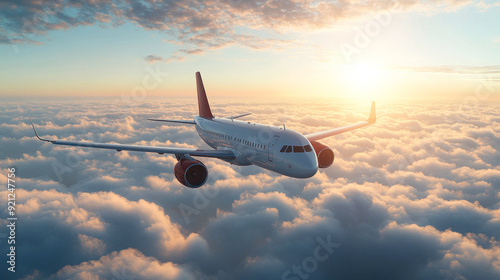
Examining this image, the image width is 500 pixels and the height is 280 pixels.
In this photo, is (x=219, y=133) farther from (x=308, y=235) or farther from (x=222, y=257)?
(x=222, y=257)

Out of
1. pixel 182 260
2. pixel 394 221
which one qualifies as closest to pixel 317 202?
pixel 394 221

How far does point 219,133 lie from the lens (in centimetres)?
3516

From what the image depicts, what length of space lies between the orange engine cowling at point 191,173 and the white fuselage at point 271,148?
6.08m

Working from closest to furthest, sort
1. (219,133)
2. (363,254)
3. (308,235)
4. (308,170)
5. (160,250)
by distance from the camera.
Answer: (308,170) → (219,133) → (160,250) → (308,235) → (363,254)

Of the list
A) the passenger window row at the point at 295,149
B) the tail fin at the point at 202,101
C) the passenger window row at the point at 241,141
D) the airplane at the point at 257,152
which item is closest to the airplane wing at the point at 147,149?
the airplane at the point at 257,152

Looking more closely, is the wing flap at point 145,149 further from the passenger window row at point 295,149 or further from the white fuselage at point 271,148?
the passenger window row at point 295,149

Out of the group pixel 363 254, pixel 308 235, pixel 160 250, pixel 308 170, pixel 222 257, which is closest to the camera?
pixel 308 170

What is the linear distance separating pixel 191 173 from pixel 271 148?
29.9 feet

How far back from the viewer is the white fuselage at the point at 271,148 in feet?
69.4

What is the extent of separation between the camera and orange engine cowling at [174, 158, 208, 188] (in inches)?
916

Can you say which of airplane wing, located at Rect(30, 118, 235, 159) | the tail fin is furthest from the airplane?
the tail fin

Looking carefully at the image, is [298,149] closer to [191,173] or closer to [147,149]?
[191,173]

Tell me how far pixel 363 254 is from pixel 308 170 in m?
213

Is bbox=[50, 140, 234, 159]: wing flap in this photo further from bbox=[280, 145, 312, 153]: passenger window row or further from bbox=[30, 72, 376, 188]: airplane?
bbox=[280, 145, 312, 153]: passenger window row
